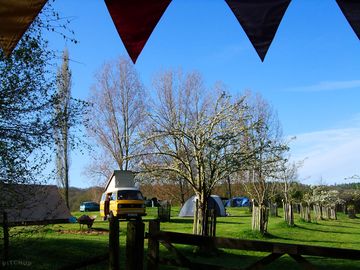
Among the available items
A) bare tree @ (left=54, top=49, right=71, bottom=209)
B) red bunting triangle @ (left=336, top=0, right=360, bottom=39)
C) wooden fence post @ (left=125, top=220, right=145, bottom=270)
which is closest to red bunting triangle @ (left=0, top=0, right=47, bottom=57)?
red bunting triangle @ (left=336, top=0, right=360, bottom=39)

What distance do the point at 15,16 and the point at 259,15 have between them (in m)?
2.00

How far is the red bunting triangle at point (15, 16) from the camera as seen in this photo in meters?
3.47

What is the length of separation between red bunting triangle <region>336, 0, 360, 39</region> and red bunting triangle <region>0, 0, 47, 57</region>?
2400 millimetres

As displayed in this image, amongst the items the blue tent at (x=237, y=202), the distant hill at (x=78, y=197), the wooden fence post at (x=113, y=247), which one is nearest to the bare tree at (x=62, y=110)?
the wooden fence post at (x=113, y=247)

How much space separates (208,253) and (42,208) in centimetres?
559

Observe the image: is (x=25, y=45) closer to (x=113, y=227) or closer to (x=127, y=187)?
(x=113, y=227)

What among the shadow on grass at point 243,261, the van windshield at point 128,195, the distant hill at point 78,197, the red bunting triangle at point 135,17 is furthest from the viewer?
the distant hill at point 78,197

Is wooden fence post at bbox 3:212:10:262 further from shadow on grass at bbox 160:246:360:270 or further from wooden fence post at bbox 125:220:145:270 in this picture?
shadow on grass at bbox 160:246:360:270

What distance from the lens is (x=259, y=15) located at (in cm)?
355

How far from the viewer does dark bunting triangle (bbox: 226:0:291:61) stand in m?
3.51

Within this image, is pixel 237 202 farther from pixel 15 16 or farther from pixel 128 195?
pixel 15 16

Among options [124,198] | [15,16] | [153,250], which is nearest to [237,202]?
[124,198]

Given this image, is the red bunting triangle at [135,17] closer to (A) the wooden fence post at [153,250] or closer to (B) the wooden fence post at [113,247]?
(A) the wooden fence post at [153,250]

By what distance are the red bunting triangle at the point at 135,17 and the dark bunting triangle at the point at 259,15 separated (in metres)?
0.62
